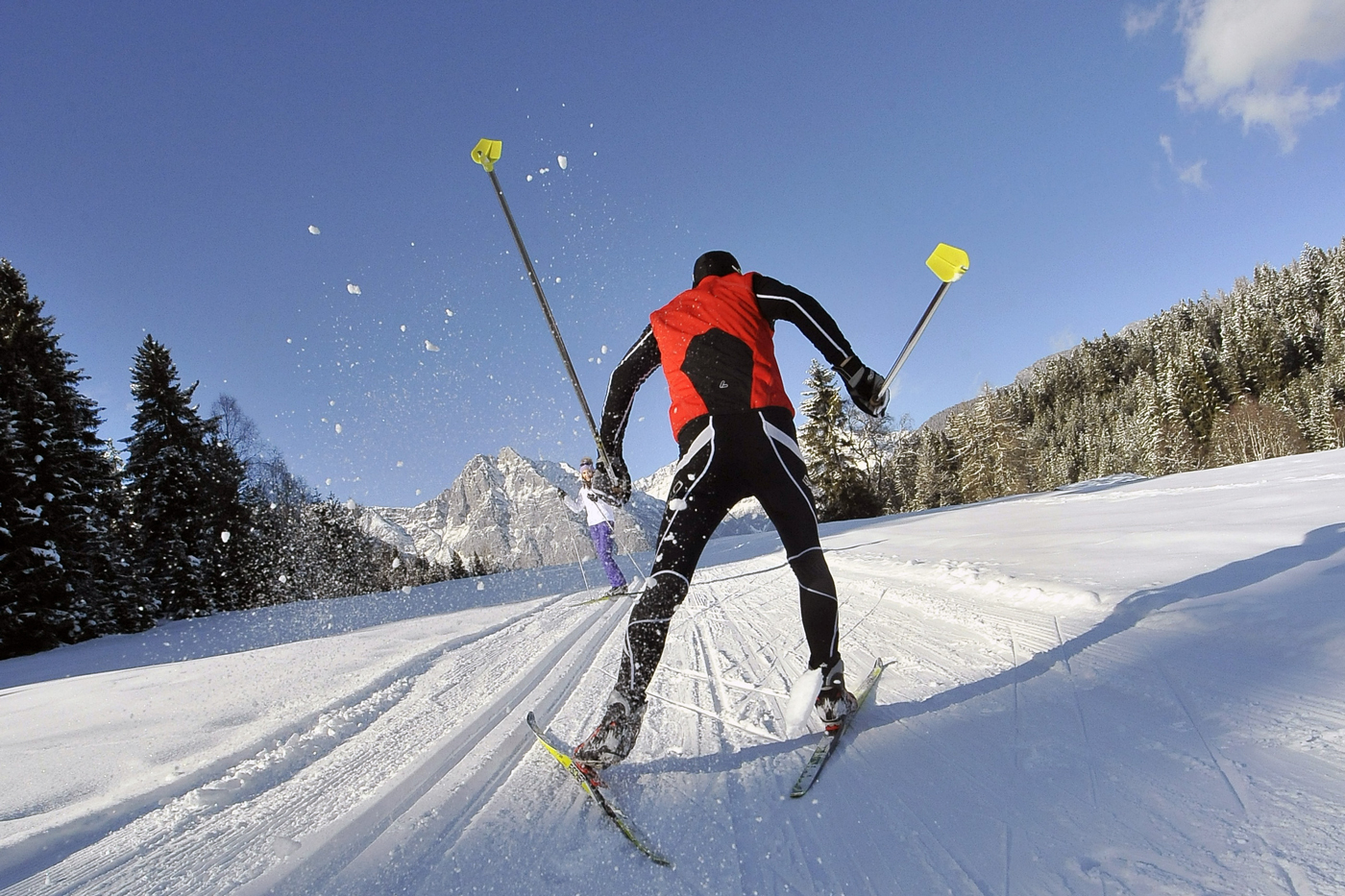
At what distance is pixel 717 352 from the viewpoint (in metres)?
2.19

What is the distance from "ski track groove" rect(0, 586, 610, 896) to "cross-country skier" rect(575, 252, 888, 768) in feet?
3.36

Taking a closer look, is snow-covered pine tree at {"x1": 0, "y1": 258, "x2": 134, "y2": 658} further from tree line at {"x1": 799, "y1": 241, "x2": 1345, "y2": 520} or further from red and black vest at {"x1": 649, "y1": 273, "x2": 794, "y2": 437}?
tree line at {"x1": 799, "y1": 241, "x2": 1345, "y2": 520}

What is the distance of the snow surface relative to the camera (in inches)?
52.2

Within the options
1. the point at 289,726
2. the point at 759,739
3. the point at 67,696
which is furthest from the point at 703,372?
the point at 67,696

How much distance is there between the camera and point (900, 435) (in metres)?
63.1

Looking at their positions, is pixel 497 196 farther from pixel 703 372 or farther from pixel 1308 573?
pixel 1308 573

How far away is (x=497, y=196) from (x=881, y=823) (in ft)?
11.9

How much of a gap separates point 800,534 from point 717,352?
2.42ft

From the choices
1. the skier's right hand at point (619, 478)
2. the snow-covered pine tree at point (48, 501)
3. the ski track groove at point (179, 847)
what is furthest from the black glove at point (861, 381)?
the snow-covered pine tree at point (48, 501)

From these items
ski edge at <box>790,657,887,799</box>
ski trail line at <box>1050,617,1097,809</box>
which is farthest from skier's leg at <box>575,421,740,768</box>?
ski trail line at <box>1050,617,1097,809</box>

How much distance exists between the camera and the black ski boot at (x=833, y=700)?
82.0 inches

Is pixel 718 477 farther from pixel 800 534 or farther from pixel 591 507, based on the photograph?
pixel 591 507

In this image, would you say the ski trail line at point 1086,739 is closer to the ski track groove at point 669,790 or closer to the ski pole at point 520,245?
the ski track groove at point 669,790

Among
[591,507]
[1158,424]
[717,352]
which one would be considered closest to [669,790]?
[717,352]
